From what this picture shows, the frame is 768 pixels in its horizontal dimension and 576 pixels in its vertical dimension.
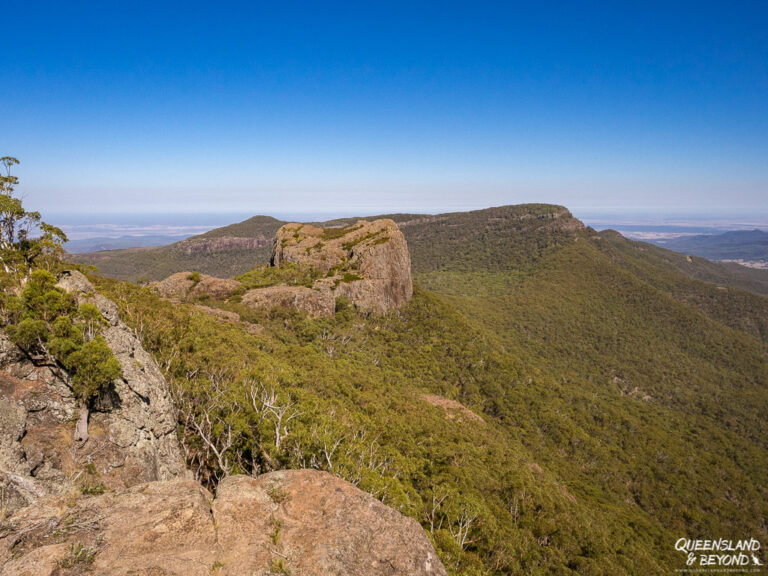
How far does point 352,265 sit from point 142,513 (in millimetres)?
79012

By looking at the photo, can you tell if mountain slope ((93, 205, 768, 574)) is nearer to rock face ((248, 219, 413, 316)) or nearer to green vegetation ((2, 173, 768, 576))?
green vegetation ((2, 173, 768, 576))

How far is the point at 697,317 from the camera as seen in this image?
136000 millimetres

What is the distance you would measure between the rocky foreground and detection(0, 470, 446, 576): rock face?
0.11 feet

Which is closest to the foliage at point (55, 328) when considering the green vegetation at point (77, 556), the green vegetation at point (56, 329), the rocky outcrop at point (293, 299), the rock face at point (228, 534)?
the green vegetation at point (56, 329)

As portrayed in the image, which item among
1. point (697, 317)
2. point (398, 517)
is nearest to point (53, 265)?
point (398, 517)

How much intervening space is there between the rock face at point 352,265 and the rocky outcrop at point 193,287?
6.41 metres

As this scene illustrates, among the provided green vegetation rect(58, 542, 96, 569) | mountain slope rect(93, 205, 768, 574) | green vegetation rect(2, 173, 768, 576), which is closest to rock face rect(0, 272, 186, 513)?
green vegetation rect(2, 173, 768, 576)

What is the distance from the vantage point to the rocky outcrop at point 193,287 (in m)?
69.8

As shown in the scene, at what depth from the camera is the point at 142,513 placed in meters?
10.2

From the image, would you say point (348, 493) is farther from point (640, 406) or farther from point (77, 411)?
point (640, 406)

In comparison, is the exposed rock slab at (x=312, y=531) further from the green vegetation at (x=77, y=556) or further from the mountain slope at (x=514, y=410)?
the mountain slope at (x=514, y=410)

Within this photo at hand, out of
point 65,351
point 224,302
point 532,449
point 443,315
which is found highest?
point 65,351

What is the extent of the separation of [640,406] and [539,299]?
56699mm

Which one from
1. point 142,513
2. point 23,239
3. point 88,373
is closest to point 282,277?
point 23,239
